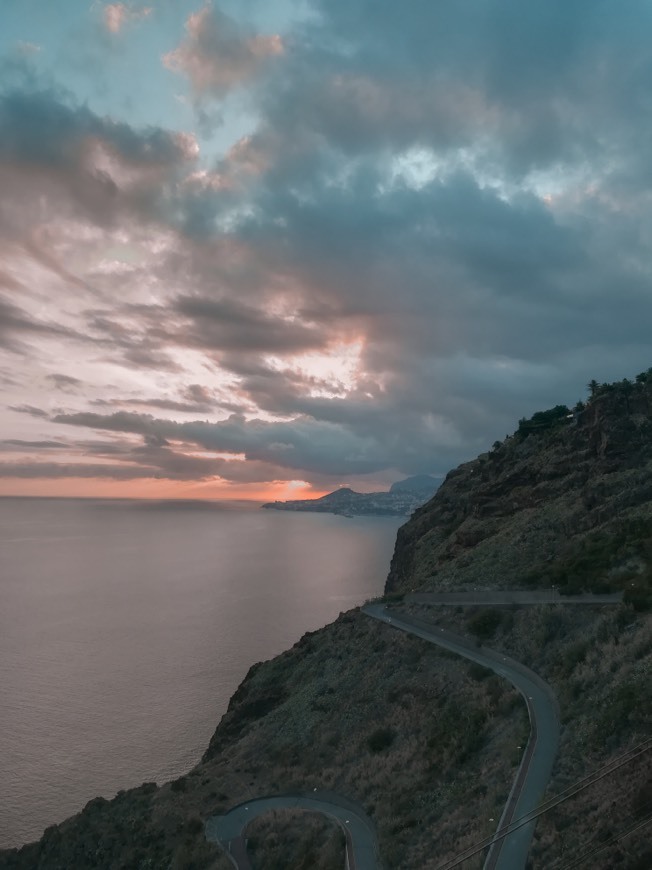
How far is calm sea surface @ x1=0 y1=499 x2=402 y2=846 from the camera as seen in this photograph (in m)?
47.4

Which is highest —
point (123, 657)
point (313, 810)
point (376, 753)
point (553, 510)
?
point (553, 510)

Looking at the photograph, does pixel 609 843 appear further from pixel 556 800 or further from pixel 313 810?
pixel 313 810

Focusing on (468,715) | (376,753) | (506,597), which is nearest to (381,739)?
(376,753)

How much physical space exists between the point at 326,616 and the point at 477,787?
265 feet

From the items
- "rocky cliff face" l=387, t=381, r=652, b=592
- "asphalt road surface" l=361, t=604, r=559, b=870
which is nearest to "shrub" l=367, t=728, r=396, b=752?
"asphalt road surface" l=361, t=604, r=559, b=870

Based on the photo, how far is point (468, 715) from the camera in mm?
25172

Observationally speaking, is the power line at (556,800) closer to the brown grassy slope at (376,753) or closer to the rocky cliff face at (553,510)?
the brown grassy slope at (376,753)

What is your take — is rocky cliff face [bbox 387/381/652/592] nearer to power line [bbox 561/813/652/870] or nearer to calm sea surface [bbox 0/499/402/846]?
power line [bbox 561/813/652/870]

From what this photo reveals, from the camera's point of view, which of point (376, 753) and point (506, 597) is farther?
point (506, 597)

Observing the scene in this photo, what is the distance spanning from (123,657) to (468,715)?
2482 inches

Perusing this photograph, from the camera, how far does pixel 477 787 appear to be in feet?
63.9

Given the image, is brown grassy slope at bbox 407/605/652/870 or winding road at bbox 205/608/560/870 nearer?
brown grassy slope at bbox 407/605/652/870

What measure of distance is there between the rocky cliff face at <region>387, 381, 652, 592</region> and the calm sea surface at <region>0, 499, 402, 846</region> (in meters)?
26.3

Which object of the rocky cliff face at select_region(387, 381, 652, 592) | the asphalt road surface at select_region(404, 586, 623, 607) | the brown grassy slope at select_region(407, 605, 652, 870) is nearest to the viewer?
the brown grassy slope at select_region(407, 605, 652, 870)
